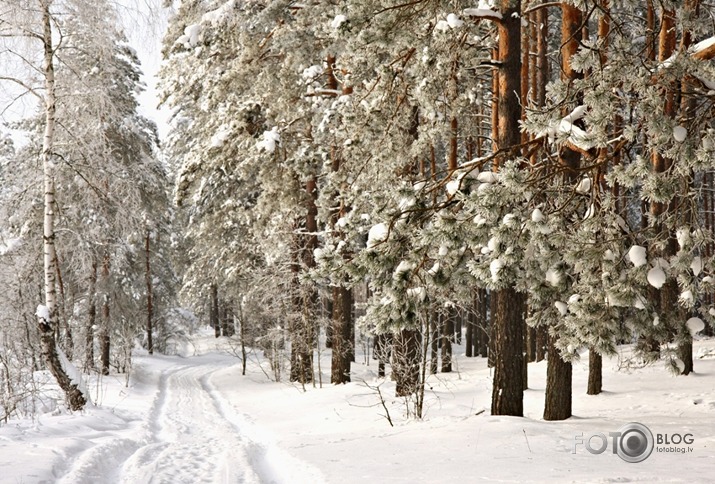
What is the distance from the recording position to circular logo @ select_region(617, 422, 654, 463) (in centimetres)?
605

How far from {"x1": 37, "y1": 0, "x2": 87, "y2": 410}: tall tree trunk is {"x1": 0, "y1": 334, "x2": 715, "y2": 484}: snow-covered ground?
3.32 ft

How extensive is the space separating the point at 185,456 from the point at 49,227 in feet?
16.9

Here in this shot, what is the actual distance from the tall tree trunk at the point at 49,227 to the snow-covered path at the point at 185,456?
2.08 metres

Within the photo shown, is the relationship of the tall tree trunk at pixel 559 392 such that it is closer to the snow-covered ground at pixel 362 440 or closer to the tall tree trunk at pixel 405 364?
the snow-covered ground at pixel 362 440

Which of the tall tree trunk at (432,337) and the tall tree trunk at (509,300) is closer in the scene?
the tall tree trunk at (509,300)

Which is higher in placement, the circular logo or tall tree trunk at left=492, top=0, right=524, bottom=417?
tall tree trunk at left=492, top=0, right=524, bottom=417

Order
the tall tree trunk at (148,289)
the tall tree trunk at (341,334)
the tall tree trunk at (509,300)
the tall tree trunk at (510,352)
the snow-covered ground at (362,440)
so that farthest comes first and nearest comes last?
the tall tree trunk at (148,289)
the tall tree trunk at (341,334)
the tall tree trunk at (510,352)
the tall tree trunk at (509,300)
the snow-covered ground at (362,440)

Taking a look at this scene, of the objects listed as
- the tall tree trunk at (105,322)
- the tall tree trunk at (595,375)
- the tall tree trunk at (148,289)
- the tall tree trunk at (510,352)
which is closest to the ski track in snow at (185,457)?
the tall tree trunk at (510,352)

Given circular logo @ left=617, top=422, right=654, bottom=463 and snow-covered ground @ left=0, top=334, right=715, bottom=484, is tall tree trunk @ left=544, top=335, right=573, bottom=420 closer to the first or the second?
snow-covered ground @ left=0, top=334, right=715, bottom=484

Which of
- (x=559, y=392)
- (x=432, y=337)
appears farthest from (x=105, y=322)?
(x=559, y=392)

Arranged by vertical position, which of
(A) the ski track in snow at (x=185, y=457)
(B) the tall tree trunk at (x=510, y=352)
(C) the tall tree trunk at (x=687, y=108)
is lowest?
(A) the ski track in snow at (x=185, y=457)

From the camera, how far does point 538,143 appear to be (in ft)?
22.0

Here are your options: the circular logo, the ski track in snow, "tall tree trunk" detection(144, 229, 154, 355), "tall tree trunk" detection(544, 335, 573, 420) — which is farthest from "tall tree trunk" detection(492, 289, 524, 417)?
"tall tree trunk" detection(144, 229, 154, 355)

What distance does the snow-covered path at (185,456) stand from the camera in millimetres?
6332
